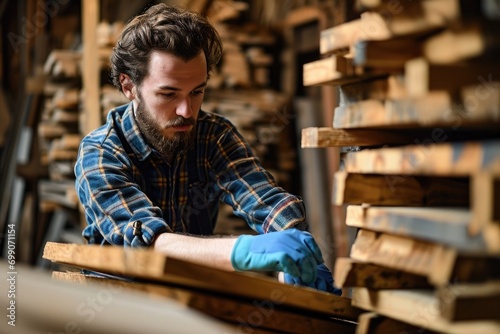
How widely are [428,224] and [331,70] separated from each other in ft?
2.12

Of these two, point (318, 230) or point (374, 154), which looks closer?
point (374, 154)

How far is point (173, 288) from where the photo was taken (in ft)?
6.62

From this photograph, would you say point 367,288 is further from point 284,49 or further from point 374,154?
point 284,49

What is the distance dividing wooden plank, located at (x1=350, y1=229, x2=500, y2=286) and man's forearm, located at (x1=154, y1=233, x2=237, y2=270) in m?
0.54

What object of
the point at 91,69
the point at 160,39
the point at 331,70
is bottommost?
the point at 331,70

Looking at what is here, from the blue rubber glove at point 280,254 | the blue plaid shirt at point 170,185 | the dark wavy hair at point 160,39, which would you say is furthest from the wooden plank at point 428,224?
the dark wavy hair at point 160,39

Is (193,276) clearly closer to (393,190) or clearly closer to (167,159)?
(393,190)

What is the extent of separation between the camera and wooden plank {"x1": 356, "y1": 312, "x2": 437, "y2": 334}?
2.08m

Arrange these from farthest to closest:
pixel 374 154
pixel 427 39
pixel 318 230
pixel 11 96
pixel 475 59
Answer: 1. pixel 11 96
2. pixel 318 230
3. pixel 374 154
4. pixel 427 39
5. pixel 475 59

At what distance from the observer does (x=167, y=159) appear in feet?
11.0

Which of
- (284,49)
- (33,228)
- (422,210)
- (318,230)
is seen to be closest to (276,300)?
(422,210)

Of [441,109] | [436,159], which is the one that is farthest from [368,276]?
[441,109]

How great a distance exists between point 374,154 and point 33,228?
6376 mm

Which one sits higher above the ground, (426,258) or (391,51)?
(391,51)
